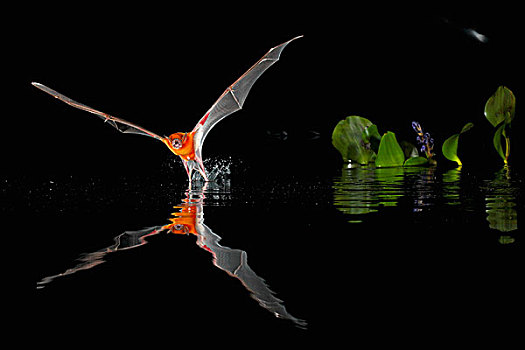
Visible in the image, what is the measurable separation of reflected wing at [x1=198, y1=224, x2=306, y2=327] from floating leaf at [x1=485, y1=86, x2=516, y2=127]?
3.70m

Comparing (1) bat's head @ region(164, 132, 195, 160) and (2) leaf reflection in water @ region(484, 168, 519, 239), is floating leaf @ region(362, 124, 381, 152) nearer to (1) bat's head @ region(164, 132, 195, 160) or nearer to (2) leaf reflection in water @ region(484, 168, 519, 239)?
(2) leaf reflection in water @ region(484, 168, 519, 239)

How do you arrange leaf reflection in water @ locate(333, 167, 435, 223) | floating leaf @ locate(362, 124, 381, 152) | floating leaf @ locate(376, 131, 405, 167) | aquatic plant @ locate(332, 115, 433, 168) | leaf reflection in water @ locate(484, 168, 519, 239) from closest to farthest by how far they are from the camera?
1. leaf reflection in water @ locate(484, 168, 519, 239)
2. leaf reflection in water @ locate(333, 167, 435, 223)
3. floating leaf @ locate(376, 131, 405, 167)
4. aquatic plant @ locate(332, 115, 433, 168)
5. floating leaf @ locate(362, 124, 381, 152)

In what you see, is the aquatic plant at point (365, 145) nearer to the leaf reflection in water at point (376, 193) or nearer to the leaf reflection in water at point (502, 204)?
the leaf reflection in water at point (376, 193)

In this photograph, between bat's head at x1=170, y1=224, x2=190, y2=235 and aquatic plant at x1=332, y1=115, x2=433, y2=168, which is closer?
bat's head at x1=170, y1=224, x2=190, y2=235

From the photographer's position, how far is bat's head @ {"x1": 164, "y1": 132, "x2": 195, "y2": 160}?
146 inches

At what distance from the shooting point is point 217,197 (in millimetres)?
2672

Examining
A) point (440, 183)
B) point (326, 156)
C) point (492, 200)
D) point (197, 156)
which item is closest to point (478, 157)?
point (326, 156)

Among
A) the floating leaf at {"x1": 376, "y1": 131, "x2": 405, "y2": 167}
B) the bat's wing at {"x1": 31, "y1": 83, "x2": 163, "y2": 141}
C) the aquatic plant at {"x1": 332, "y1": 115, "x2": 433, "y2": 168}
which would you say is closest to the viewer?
the bat's wing at {"x1": 31, "y1": 83, "x2": 163, "y2": 141}

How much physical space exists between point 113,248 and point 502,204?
4.99ft

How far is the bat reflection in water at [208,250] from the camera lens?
1.00 meters

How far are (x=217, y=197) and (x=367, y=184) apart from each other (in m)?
0.97

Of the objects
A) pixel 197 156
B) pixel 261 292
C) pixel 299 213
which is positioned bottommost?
pixel 261 292

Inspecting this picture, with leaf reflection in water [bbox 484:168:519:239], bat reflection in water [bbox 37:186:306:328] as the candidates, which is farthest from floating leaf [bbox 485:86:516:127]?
bat reflection in water [bbox 37:186:306:328]

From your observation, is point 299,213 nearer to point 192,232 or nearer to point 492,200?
point 192,232
